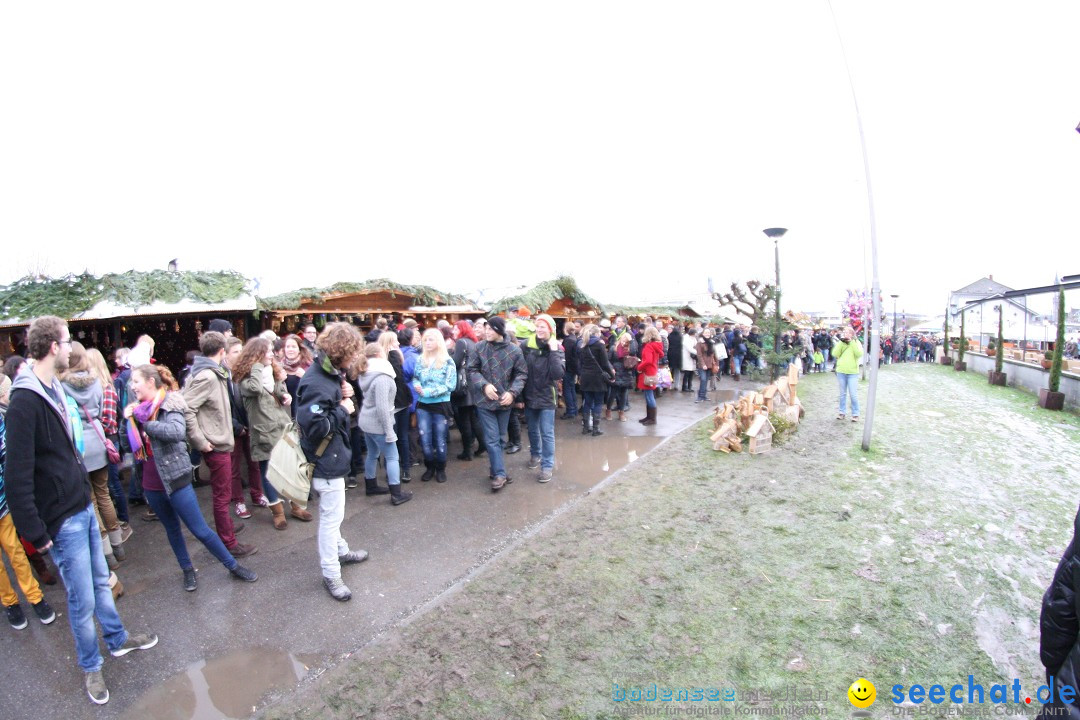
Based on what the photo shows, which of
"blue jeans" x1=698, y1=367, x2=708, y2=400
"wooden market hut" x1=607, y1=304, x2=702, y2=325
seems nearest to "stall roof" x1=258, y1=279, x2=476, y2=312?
"blue jeans" x1=698, y1=367, x2=708, y2=400

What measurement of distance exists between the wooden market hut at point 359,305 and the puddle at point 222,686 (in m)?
6.25

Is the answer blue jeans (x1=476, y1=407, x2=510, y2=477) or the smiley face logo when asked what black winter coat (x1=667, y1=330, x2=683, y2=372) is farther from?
the smiley face logo

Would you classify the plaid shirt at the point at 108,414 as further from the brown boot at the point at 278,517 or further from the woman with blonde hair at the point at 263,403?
the brown boot at the point at 278,517

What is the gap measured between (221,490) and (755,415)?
730 centimetres

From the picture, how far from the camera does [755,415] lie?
812cm

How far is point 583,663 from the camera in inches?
120

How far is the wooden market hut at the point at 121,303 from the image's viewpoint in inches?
252

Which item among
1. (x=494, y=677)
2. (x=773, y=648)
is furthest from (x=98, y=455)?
(x=773, y=648)

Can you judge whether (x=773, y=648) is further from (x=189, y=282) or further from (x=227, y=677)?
(x=189, y=282)

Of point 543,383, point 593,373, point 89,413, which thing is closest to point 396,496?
point 543,383

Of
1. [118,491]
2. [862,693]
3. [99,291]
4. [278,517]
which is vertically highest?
[99,291]

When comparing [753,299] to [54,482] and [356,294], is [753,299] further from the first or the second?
[54,482]

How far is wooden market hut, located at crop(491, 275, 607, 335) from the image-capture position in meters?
12.1

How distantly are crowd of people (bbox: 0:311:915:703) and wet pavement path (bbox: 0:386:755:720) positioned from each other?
0.47 feet
